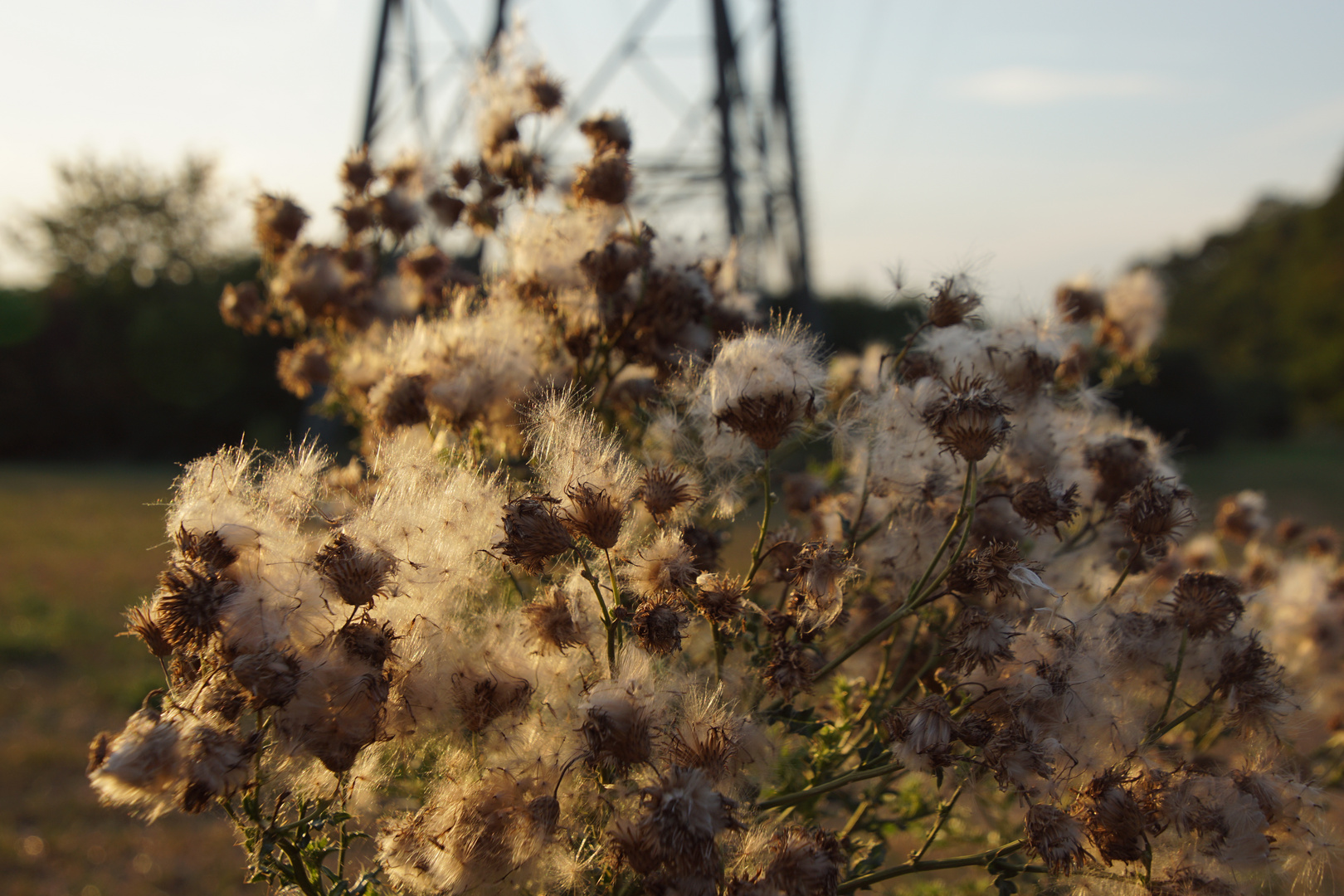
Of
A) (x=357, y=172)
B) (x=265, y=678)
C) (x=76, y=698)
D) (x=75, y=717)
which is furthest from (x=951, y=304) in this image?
(x=76, y=698)

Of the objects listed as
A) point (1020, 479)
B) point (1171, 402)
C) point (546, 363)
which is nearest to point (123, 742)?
point (546, 363)

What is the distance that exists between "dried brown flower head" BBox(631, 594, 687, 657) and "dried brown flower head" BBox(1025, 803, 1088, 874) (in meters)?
0.47

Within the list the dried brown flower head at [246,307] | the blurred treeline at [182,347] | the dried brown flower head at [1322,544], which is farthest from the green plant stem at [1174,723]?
the blurred treeline at [182,347]

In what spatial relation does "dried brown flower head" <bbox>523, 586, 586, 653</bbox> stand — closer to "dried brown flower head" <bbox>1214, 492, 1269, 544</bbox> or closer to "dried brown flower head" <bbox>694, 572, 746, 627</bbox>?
"dried brown flower head" <bbox>694, 572, 746, 627</bbox>

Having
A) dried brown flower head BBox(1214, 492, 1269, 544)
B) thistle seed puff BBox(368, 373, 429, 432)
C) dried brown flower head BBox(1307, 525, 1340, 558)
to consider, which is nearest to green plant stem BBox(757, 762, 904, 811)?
thistle seed puff BBox(368, 373, 429, 432)

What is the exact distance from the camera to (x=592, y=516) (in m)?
1.14

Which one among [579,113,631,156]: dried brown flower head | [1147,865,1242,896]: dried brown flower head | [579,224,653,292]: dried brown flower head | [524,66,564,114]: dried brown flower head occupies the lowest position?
[1147,865,1242,896]: dried brown flower head

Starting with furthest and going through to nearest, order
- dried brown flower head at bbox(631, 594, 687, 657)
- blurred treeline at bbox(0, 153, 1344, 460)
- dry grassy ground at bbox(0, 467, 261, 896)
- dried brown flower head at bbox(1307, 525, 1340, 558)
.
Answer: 1. blurred treeline at bbox(0, 153, 1344, 460)
2. dry grassy ground at bbox(0, 467, 261, 896)
3. dried brown flower head at bbox(1307, 525, 1340, 558)
4. dried brown flower head at bbox(631, 594, 687, 657)

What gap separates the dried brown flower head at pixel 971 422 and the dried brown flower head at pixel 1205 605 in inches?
15.1

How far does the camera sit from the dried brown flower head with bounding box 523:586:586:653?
1.15m

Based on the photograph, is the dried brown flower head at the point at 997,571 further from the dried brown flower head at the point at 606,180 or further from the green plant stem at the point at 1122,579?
the dried brown flower head at the point at 606,180

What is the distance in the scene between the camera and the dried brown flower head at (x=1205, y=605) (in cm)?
132

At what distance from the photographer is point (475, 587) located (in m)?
1.27

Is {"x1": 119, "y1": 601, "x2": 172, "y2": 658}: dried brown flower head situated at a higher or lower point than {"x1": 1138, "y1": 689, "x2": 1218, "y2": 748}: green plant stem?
higher
